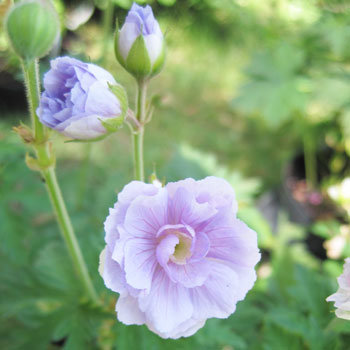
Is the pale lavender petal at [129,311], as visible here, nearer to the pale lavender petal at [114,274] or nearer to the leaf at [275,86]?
the pale lavender petal at [114,274]

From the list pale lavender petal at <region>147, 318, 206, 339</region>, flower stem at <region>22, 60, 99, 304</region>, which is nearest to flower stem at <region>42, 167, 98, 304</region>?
flower stem at <region>22, 60, 99, 304</region>

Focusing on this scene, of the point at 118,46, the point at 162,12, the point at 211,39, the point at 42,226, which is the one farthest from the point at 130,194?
the point at 211,39

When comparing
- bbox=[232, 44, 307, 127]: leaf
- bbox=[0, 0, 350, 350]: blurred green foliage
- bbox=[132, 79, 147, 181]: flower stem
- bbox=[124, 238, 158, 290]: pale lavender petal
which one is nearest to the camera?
bbox=[124, 238, 158, 290]: pale lavender petal

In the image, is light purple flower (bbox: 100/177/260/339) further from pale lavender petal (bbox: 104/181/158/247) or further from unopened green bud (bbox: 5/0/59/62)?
unopened green bud (bbox: 5/0/59/62)

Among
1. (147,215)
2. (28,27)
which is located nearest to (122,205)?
(147,215)

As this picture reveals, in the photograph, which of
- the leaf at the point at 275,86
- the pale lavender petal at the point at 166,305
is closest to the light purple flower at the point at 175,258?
the pale lavender petal at the point at 166,305

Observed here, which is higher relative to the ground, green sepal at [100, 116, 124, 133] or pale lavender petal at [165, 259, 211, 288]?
green sepal at [100, 116, 124, 133]

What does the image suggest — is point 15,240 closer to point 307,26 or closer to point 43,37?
point 43,37
